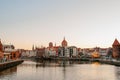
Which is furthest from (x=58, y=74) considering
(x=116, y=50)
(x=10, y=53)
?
(x=116, y=50)

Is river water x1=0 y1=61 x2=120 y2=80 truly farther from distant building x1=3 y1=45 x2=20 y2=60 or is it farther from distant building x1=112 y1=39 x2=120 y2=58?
distant building x1=112 y1=39 x2=120 y2=58

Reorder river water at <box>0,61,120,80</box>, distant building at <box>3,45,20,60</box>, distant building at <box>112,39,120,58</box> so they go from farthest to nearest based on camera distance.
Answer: distant building at <box>112,39,120,58</box>, distant building at <box>3,45,20,60</box>, river water at <box>0,61,120,80</box>

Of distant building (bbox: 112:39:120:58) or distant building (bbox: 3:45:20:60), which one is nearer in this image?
distant building (bbox: 3:45:20:60)

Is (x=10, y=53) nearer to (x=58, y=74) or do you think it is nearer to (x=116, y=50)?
(x=116, y=50)

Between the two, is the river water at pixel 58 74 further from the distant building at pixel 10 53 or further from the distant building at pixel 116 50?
the distant building at pixel 116 50

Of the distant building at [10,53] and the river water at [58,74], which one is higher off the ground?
the distant building at [10,53]

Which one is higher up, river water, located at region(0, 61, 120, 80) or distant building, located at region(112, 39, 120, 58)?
distant building, located at region(112, 39, 120, 58)

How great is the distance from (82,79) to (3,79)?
690 inches

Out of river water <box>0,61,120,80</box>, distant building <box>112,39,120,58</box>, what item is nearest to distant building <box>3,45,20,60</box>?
river water <box>0,61,120,80</box>

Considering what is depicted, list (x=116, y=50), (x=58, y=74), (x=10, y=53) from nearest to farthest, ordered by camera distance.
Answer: (x=58, y=74) → (x=10, y=53) → (x=116, y=50)

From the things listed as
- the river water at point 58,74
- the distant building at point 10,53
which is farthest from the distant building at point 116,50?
the river water at point 58,74

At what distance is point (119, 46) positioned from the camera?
15975 cm

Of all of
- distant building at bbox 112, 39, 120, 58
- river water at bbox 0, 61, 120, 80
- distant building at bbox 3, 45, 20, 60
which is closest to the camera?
river water at bbox 0, 61, 120, 80

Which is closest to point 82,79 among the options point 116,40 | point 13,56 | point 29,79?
point 29,79
